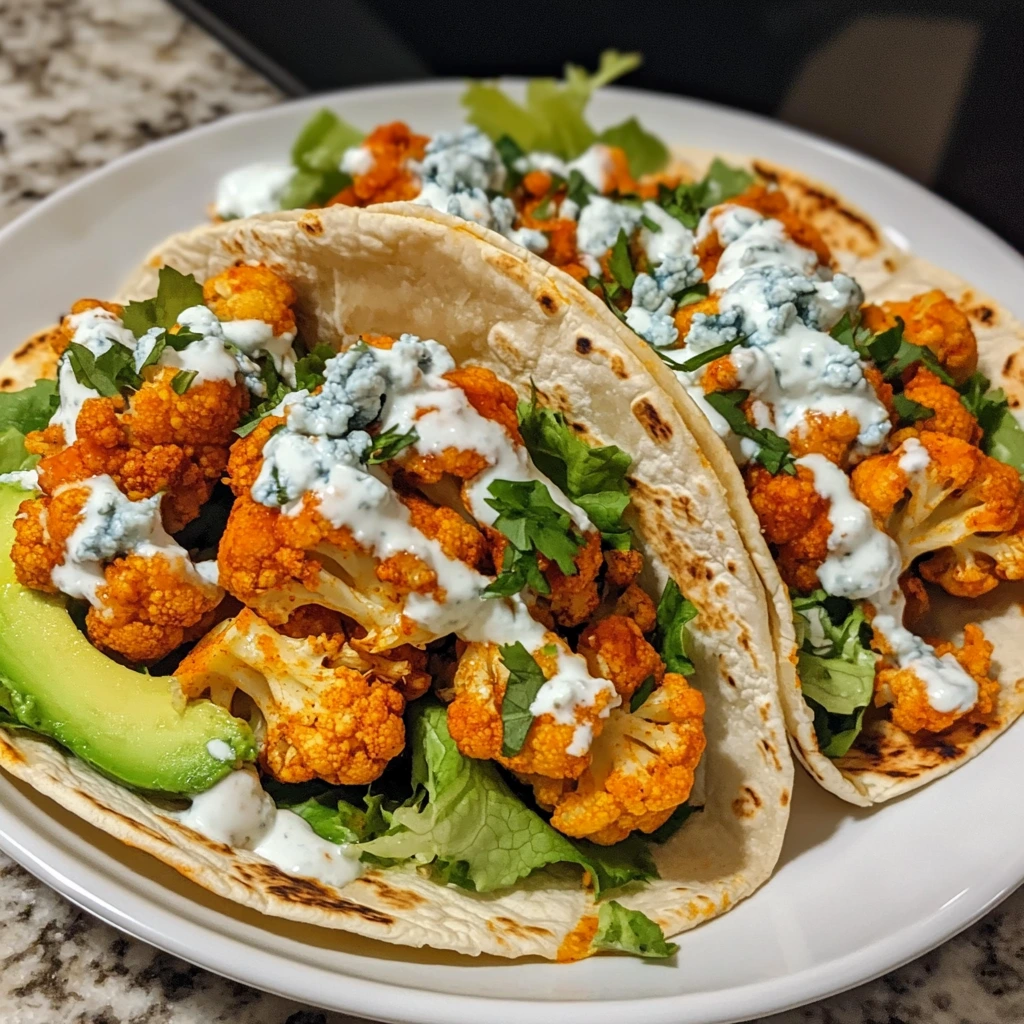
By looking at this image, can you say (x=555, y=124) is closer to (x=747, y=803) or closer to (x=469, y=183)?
(x=469, y=183)

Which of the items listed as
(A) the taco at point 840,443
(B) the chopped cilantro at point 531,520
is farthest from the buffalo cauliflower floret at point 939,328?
(B) the chopped cilantro at point 531,520

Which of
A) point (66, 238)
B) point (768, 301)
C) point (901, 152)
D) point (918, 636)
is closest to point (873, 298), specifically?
point (768, 301)

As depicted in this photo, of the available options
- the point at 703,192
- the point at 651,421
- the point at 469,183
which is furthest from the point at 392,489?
the point at 703,192

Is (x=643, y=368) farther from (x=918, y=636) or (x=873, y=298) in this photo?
(x=873, y=298)

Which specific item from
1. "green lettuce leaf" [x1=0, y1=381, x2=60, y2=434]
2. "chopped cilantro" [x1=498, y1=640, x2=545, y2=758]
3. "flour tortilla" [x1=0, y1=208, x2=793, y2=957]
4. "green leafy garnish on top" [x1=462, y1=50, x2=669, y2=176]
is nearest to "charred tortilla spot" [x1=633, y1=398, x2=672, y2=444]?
"flour tortilla" [x1=0, y1=208, x2=793, y2=957]

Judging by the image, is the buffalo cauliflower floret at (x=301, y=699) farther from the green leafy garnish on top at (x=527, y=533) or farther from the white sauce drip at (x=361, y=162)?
the white sauce drip at (x=361, y=162)

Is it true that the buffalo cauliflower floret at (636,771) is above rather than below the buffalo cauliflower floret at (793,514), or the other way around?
below

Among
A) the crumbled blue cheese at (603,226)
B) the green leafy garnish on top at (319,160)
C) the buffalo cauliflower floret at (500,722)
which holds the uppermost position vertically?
the crumbled blue cheese at (603,226)
